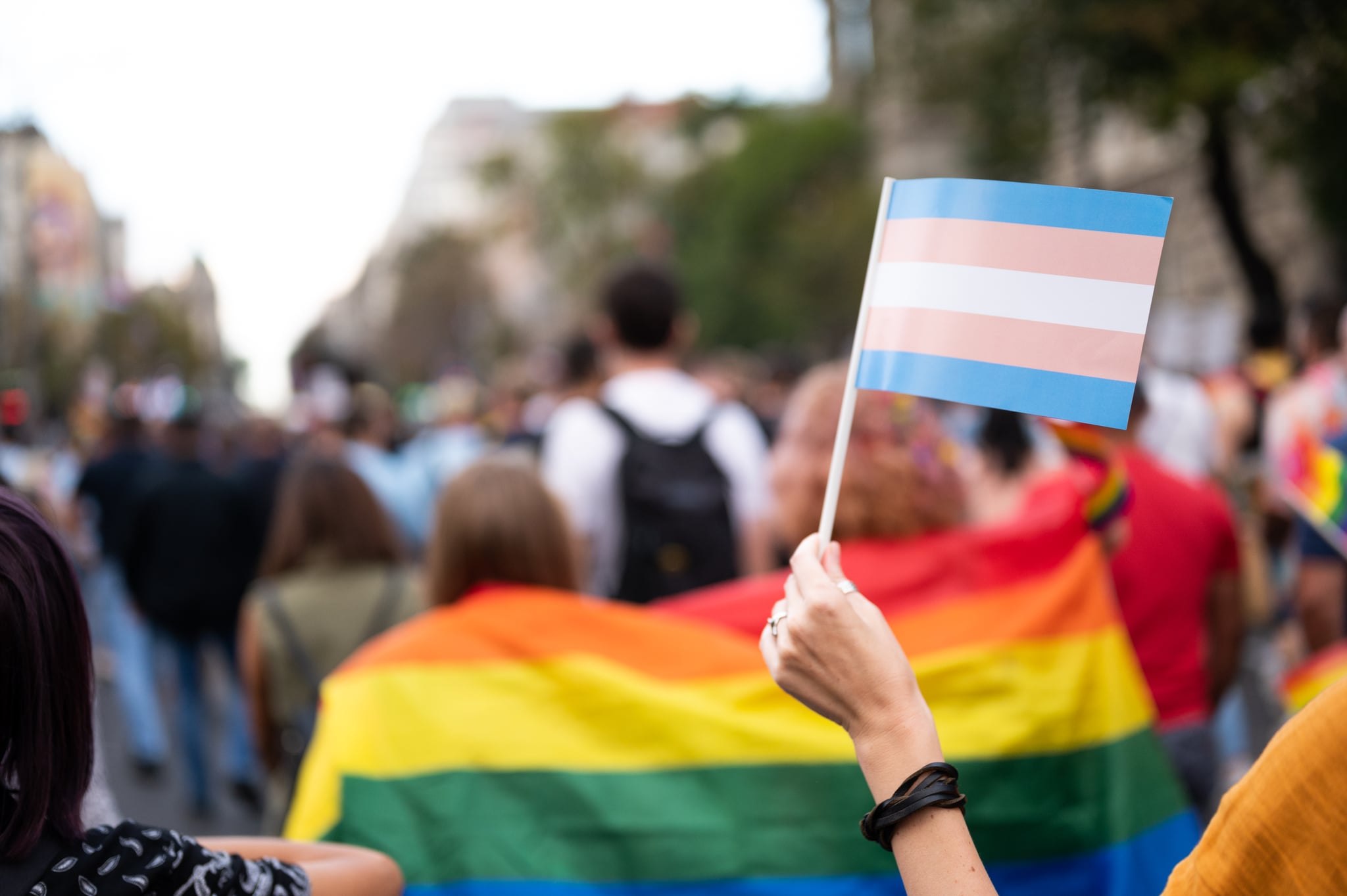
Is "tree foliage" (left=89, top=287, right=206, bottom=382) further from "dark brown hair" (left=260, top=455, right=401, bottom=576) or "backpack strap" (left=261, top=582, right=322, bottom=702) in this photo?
"backpack strap" (left=261, top=582, right=322, bottom=702)

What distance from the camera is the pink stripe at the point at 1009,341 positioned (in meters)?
1.53

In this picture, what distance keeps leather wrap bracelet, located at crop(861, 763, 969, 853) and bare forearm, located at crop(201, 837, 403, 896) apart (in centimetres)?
78

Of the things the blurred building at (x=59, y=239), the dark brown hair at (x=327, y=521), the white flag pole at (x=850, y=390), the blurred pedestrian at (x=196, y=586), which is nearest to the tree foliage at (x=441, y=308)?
the blurred building at (x=59, y=239)

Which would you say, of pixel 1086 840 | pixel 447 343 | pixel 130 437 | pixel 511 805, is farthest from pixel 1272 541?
pixel 447 343

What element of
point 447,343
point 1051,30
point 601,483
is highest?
point 1051,30

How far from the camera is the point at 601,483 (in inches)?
165

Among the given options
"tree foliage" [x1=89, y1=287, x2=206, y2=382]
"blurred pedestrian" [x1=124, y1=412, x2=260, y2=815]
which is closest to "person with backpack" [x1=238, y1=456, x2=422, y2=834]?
"blurred pedestrian" [x1=124, y1=412, x2=260, y2=815]

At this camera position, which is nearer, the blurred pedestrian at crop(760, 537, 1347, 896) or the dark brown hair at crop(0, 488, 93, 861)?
the blurred pedestrian at crop(760, 537, 1347, 896)

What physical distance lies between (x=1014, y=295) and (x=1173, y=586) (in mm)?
2256

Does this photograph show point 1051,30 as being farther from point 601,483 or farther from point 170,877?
point 170,877

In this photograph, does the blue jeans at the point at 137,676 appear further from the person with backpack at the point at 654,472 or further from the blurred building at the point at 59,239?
the blurred building at the point at 59,239

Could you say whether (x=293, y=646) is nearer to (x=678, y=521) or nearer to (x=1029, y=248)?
(x=678, y=521)

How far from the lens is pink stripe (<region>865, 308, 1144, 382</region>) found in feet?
5.03

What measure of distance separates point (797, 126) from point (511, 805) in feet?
154
